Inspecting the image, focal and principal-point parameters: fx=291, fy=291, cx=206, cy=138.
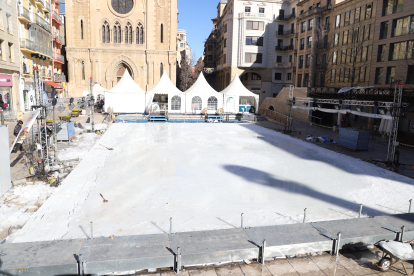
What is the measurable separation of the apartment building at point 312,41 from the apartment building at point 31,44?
3307 centimetres

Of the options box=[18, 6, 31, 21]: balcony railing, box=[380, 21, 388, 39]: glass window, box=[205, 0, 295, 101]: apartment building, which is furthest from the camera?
box=[205, 0, 295, 101]: apartment building

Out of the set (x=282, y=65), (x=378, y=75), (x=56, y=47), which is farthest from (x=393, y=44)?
(x=56, y=47)

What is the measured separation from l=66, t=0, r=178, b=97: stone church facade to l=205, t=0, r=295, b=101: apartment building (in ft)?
32.5

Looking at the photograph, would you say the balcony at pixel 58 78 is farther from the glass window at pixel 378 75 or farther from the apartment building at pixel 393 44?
the glass window at pixel 378 75

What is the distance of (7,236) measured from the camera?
20.9ft

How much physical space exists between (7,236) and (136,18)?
43753 mm

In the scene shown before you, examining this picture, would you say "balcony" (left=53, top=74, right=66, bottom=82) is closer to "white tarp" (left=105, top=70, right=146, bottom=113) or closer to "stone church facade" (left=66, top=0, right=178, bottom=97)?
"stone church facade" (left=66, top=0, right=178, bottom=97)

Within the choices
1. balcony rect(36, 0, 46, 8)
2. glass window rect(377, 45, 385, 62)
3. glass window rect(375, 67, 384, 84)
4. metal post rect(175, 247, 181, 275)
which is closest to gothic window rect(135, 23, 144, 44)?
balcony rect(36, 0, 46, 8)

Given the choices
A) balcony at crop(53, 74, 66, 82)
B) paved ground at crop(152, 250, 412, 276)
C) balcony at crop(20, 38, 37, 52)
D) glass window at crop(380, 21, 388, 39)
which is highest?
glass window at crop(380, 21, 388, 39)

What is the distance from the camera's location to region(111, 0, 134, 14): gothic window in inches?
1745

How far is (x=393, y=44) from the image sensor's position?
90.1 ft

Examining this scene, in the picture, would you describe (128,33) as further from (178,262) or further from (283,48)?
(178,262)

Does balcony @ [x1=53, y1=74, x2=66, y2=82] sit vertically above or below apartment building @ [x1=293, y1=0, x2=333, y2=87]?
below

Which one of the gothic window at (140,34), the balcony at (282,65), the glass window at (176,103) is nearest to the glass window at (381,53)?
the balcony at (282,65)
